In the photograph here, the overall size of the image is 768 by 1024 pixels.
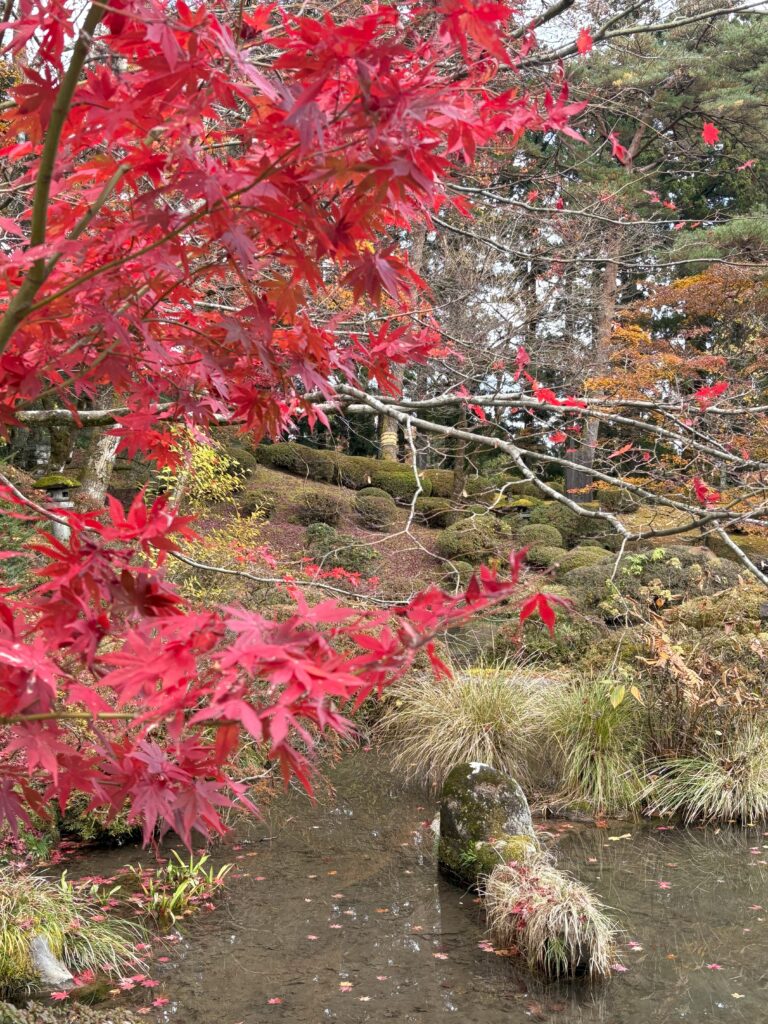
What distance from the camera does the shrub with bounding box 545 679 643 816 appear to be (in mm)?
5836

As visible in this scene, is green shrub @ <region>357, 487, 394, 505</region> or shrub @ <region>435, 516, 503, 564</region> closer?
shrub @ <region>435, 516, 503, 564</region>

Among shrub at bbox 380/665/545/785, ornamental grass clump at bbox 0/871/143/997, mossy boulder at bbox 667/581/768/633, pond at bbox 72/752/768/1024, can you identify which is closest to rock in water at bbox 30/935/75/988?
ornamental grass clump at bbox 0/871/143/997

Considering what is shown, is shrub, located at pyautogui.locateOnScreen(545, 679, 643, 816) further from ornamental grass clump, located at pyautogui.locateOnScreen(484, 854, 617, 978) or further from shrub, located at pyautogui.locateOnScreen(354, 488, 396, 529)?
shrub, located at pyautogui.locateOnScreen(354, 488, 396, 529)

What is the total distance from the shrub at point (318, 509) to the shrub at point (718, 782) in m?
7.98

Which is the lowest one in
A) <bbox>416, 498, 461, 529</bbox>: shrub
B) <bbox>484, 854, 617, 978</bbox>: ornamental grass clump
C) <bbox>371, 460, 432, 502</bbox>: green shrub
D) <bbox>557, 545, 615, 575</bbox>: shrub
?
<bbox>484, 854, 617, 978</bbox>: ornamental grass clump

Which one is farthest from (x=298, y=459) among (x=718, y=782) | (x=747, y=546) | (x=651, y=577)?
(x=718, y=782)

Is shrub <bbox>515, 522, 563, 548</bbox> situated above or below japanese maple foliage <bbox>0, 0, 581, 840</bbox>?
below

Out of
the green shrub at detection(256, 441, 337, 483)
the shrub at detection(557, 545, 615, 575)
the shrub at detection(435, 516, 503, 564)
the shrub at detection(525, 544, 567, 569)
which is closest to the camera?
the shrub at detection(557, 545, 615, 575)

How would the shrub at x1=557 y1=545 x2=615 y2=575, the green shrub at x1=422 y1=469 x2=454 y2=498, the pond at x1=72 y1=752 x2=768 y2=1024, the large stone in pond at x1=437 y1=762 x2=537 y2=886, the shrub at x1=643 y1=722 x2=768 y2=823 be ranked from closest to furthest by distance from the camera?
the pond at x1=72 y1=752 x2=768 y2=1024 < the large stone in pond at x1=437 y1=762 x2=537 y2=886 < the shrub at x1=643 y1=722 x2=768 y2=823 < the shrub at x1=557 y1=545 x2=615 y2=575 < the green shrub at x1=422 y1=469 x2=454 y2=498

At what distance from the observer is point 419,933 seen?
407 centimetres

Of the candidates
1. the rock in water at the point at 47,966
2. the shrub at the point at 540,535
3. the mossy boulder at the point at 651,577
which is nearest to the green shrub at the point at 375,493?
the shrub at the point at 540,535

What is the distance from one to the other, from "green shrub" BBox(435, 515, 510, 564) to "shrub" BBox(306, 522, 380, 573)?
65.5 inches

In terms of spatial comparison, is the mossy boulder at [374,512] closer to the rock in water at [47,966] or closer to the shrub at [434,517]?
the shrub at [434,517]

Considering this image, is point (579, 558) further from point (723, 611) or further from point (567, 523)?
point (723, 611)
